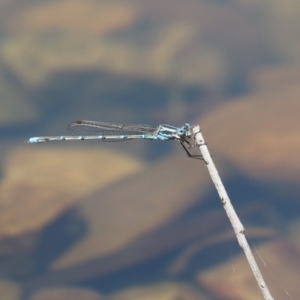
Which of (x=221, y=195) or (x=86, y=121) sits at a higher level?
(x=86, y=121)

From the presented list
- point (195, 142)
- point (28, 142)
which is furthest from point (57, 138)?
point (195, 142)

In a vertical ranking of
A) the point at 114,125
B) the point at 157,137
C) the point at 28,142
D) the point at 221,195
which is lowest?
the point at 221,195

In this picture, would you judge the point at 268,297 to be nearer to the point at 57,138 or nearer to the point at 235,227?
the point at 235,227

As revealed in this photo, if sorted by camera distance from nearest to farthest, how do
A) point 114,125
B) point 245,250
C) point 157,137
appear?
1. point 245,250
2. point 157,137
3. point 114,125

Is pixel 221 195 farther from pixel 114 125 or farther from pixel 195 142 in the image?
pixel 114 125

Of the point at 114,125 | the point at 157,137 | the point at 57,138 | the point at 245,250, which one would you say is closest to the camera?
the point at 245,250

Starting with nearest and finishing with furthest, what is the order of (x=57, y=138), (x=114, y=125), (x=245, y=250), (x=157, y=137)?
(x=245, y=250), (x=157, y=137), (x=114, y=125), (x=57, y=138)

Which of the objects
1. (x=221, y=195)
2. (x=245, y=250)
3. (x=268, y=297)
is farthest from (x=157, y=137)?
(x=268, y=297)

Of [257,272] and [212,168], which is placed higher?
[212,168]

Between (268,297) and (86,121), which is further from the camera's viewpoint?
(86,121)
